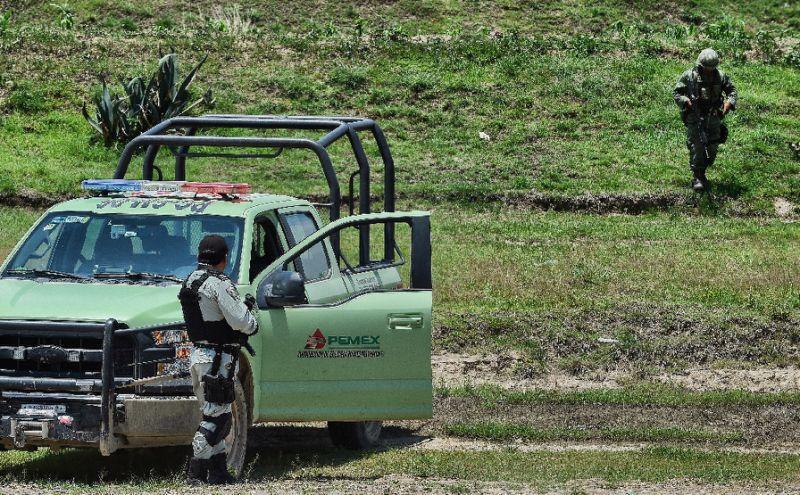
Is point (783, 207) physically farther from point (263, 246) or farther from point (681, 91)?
point (263, 246)

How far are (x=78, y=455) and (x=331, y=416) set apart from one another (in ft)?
6.84

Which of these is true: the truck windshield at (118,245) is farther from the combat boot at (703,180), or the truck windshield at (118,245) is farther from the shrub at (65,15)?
the shrub at (65,15)

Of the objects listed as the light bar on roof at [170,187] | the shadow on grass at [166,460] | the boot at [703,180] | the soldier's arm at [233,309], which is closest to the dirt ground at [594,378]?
the shadow on grass at [166,460]

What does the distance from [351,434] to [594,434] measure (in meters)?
1.90

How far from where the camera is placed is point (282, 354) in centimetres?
981

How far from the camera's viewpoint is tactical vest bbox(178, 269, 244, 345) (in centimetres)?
881

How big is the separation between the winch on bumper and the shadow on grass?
14.0 inches

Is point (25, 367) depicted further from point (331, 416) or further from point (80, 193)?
point (80, 193)

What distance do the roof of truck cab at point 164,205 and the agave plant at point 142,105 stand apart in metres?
12.6

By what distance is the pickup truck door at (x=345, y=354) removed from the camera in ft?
32.2

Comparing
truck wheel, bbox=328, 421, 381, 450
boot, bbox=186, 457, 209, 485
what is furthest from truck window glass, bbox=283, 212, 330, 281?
boot, bbox=186, 457, 209, 485

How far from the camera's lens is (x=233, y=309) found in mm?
8805

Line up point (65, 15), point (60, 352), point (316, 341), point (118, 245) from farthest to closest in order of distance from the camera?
point (65, 15)
point (118, 245)
point (316, 341)
point (60, 352)

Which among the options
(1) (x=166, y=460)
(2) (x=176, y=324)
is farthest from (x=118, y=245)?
(1) (x=166, y=460)
